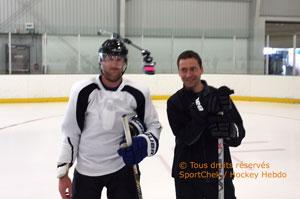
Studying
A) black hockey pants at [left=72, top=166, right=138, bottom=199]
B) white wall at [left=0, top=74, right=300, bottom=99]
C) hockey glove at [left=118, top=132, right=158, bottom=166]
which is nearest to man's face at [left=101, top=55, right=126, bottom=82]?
hockey glove at [left=118, top=132, right=158, bottom=166]

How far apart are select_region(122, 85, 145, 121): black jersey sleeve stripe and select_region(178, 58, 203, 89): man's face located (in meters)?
0.24

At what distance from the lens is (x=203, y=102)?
1.83 meters

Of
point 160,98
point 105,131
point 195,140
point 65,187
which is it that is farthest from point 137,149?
point 160,98

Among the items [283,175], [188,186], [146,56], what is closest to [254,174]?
[283,175]

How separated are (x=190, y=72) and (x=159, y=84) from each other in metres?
9.51

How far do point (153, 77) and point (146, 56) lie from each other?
0.76 m

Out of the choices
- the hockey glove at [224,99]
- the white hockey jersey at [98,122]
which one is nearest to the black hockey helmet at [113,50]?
the white hockey jersey at [98,122]

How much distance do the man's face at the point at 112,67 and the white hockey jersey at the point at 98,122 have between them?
0.18 feet

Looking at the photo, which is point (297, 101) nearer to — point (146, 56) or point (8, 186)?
point (146, 56)

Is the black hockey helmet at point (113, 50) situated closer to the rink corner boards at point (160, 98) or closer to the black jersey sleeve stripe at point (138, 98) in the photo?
the black jersey sleeve stripe at point (138, 98)

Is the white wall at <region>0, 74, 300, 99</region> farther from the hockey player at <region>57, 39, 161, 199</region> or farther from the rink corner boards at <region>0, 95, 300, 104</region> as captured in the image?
the hockey player at <region>57, 39, 161, 199</region>

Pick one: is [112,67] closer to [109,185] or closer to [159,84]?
[109,185]

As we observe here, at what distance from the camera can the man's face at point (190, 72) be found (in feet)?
6.55

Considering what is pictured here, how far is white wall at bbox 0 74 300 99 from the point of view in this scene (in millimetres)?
10461
